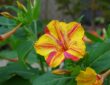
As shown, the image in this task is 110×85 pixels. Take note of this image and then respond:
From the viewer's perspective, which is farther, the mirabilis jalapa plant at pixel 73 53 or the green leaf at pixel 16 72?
the green leaf at pixel 16 72

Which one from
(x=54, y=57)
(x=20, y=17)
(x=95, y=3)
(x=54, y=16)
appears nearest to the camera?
(x=54, y=57)

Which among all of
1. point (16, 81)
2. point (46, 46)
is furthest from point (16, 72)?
point (46, 46)

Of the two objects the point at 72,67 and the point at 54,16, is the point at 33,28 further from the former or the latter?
the point at 54,16

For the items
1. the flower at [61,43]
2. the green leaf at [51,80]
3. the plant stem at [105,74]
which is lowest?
the green leaf at [51,80]

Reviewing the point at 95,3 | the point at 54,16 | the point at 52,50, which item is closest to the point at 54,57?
the point at 52,50

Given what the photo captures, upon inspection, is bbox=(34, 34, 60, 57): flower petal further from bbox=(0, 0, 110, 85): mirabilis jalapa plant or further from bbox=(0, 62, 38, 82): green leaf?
bbox=(0, 62, 38, 82): green leaf

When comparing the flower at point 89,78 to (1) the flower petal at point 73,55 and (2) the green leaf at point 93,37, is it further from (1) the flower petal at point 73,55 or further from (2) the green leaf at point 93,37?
(2) the green leaf at point 93,37

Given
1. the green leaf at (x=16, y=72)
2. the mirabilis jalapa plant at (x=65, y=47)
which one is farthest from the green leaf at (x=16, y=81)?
the mirabilis jalapa plant at (x=65, y=47)
